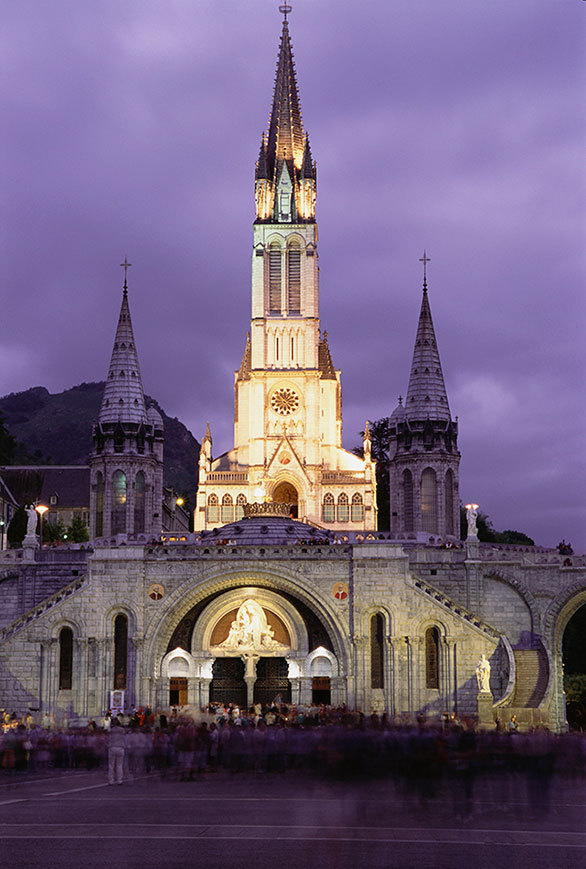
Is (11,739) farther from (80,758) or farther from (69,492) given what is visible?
(69,492)

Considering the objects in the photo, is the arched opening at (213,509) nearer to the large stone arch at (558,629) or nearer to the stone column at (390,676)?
the large stone arch at (558,629)

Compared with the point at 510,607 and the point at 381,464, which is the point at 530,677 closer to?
the point at 510,607

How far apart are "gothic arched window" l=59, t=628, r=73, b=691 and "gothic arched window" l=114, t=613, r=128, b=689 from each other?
2235mm

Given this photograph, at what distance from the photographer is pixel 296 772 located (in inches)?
1407

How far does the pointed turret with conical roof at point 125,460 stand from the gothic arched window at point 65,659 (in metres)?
21.6

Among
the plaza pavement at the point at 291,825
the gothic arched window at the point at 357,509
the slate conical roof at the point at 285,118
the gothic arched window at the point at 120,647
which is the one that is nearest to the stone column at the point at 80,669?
the gothic arched window at the point at 120,647

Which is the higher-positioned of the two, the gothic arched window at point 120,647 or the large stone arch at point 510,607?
the large stone arch at point 510,607

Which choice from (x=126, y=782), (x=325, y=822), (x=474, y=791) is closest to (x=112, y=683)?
(x=126, y=782)

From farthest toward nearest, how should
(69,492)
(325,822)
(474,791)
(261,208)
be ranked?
(69,492) < (261,208) < (474,791) < (325,822)

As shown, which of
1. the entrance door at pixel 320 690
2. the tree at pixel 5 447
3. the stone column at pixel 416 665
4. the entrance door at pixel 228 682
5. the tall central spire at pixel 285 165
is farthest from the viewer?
the tree at pixel 5 447

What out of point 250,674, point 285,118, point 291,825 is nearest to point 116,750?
point 291,825

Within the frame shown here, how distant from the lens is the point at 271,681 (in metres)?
61.5

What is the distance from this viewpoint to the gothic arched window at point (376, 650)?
59094mm

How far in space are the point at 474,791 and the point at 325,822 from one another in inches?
265
